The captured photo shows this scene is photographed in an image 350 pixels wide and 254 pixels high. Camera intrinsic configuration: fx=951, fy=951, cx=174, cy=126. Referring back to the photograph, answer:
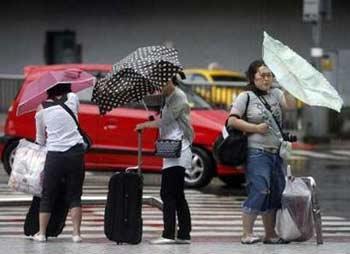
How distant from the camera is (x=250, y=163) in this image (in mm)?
8648

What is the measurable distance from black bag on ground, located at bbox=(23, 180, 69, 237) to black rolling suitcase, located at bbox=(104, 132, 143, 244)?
0.52 metres

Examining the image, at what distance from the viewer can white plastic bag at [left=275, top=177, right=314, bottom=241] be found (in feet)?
28.6

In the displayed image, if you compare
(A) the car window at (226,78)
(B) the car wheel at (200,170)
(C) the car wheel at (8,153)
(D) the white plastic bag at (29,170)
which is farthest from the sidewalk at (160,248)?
(A) the car window at (226,78)

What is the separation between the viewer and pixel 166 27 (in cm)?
3178

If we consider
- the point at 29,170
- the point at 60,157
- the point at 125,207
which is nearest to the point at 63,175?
the point at 60,157

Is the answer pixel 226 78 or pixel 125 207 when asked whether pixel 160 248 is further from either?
pixel 226 78

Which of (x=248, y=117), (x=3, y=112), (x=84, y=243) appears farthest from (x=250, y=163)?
(x=3, y=112)

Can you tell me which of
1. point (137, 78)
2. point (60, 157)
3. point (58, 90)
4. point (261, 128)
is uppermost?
point (137, 78)

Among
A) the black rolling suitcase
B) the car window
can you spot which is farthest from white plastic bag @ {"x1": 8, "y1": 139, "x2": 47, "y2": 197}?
the car window

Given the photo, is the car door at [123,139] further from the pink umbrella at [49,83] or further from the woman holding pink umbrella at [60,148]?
the woman holding pink umbrella at [60,148]

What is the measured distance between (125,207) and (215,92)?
40.9 ft

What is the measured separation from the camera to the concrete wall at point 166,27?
101 feet

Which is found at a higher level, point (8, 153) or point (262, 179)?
point (262, 179)

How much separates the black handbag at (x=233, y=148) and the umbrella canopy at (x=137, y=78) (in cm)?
77
